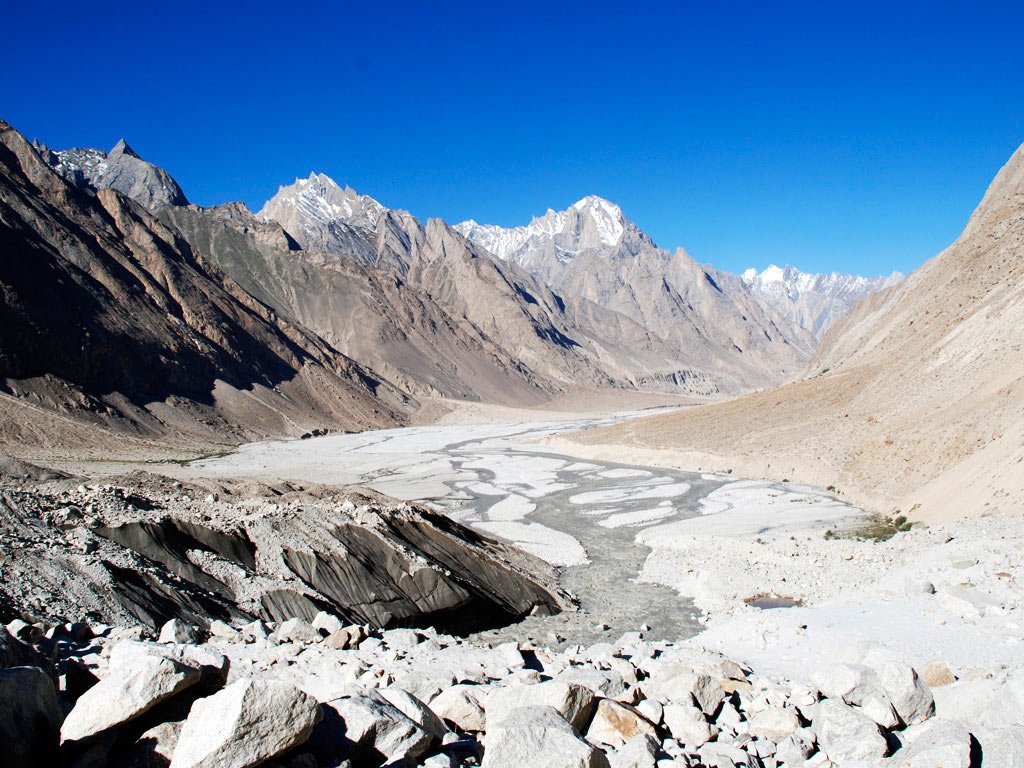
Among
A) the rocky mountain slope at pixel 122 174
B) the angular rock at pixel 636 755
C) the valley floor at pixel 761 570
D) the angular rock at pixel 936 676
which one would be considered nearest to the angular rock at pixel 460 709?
the angular rock at pixel 636 755

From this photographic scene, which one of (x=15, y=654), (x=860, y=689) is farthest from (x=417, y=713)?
(x=860, y=689)

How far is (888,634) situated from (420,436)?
76.9 m

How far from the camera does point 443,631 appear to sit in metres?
16.4

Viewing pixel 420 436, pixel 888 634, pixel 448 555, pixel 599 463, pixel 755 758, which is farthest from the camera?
pixel 420 436

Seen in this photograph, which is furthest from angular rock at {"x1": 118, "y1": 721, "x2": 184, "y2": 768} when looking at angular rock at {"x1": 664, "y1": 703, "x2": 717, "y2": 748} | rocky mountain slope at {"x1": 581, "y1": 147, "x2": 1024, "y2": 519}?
rocky mountain slope at {"x1": 581, "y1": 147, "x2": 1024, "y2": 519}

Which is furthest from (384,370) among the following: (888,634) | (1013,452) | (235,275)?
(888,634)

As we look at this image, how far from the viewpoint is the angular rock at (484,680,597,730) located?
674 cm

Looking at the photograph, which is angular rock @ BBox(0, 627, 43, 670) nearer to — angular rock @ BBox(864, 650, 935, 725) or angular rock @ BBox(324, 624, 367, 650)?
angular rock @ BBox(324, 624, 367, 650)

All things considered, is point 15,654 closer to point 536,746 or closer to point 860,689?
point 536,746

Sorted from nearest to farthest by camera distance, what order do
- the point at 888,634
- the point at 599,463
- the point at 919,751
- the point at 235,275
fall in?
1. the point at 919,751
2. the point at 888,634
3. the point at 599,463
4. the point at 235,275

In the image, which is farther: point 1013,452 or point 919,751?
point 1013,452

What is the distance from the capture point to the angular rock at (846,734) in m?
6.66

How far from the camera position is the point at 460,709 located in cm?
681

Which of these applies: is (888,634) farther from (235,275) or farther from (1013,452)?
(235,275)
